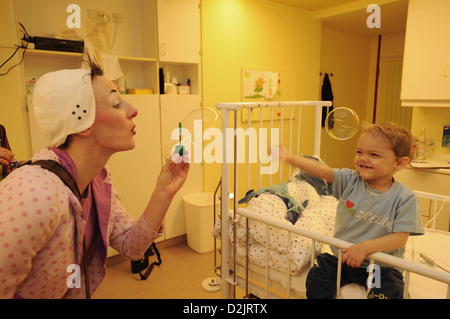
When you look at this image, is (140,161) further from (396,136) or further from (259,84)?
(396,136)

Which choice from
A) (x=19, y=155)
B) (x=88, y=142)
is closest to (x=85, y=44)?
(x=19, y=155)

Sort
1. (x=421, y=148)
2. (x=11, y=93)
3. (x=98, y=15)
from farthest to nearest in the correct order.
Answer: (x=421, y=148) → (x=98, y=15) → (x=11, y=93)

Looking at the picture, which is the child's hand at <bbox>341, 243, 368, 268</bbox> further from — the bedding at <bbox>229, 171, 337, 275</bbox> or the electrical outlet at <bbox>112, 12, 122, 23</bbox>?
the electrical outlet at <bbox>112, 12, 122, 23</bbox>

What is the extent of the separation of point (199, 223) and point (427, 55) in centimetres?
264

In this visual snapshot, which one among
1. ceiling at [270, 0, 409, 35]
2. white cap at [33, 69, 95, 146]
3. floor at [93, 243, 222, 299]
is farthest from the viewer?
ceiling at [270, 0, 409, 35]

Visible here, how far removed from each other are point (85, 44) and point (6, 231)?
2194 mm

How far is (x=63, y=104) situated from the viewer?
91 centimetres

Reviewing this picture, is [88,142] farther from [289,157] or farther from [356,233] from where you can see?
[356,233]

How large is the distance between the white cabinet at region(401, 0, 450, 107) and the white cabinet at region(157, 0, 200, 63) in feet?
6.68

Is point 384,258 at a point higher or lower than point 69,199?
lower

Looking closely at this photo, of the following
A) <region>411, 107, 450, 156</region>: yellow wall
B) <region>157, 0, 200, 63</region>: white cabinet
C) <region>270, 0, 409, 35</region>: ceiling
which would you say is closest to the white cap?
<region>157, 0, 200, 63</region>: white cabinet

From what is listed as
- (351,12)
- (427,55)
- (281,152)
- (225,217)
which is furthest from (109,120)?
(351,12)

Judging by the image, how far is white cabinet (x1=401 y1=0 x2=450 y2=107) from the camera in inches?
114

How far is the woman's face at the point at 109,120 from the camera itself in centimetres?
100
